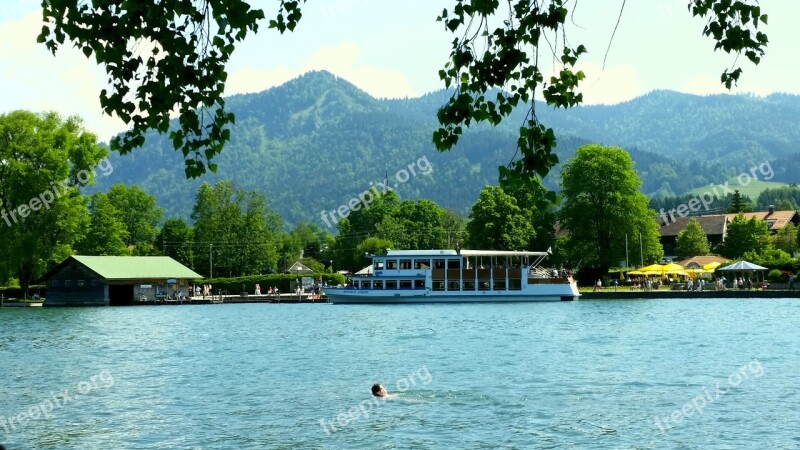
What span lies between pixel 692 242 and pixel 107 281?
210ft

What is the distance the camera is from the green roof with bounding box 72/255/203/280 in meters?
77.8

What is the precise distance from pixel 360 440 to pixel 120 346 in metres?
23.0

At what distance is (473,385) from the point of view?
76.8 feet

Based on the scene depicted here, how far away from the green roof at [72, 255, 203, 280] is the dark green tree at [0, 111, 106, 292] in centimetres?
469

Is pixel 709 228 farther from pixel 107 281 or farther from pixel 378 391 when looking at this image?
pixel 378 391

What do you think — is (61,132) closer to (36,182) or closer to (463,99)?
(36,182)

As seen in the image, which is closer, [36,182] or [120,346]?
[120,346]

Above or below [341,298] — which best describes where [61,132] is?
above

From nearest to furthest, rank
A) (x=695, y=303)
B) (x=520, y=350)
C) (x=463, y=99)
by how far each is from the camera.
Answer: (x=463, y=99) < (x=520, y=350) < (x=695, y=303)

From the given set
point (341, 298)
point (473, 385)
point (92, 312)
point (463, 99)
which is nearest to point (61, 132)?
point (92, 312)

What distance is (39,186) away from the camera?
6900cm

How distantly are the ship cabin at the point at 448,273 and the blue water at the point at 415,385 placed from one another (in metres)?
28.5

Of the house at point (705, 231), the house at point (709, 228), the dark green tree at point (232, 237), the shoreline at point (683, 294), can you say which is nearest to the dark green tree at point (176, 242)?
the dark green tree at point (232, 237)

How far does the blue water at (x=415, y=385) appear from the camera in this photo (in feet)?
55.8
